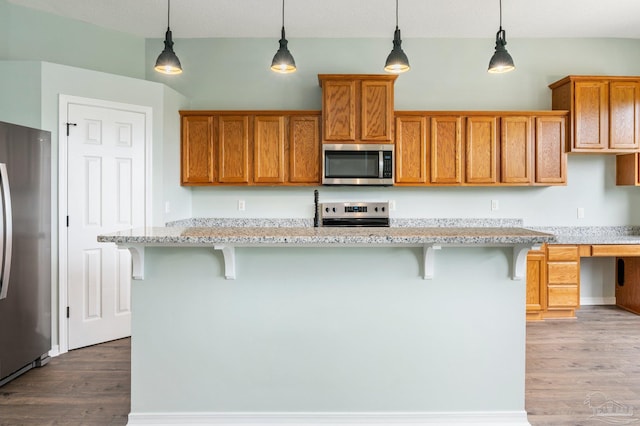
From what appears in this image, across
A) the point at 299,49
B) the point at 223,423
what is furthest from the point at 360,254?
the point at 299,49

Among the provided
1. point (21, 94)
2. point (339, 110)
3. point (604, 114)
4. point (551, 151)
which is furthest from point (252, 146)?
point (604, 114)

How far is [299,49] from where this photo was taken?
14.5 ft

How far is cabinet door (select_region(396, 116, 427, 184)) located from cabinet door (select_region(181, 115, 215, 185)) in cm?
200

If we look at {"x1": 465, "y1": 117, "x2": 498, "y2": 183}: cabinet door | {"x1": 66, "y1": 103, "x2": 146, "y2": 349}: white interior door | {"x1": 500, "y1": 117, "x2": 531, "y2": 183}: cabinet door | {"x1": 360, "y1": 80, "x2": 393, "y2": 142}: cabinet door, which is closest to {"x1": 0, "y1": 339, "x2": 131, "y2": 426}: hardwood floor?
{"x1": 66, "y1": 103, "x2": 146, "y2": 349}: white interior door

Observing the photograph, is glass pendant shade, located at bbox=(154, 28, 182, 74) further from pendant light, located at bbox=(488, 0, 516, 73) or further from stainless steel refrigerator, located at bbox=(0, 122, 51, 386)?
pendant light, located at bbox=(488, 0, 516, 73)

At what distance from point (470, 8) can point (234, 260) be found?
336 centimetres

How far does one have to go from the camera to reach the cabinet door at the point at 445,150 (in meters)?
4.08

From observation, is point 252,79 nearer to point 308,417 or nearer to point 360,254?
point 360,254

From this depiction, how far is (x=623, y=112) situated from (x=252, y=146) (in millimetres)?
3934

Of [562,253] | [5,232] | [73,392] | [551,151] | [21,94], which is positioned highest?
[21,94]

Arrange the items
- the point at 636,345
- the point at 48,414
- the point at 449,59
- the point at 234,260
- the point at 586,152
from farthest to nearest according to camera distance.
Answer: the point at 449,59, the point at 586,152, the point at 636,345, the point at 48,414, the point at 234,260

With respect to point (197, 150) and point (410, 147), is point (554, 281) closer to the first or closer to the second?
point (410, 147)

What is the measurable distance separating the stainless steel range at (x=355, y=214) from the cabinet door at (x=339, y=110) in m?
0.80

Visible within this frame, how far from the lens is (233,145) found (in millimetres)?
Answer: 4090
